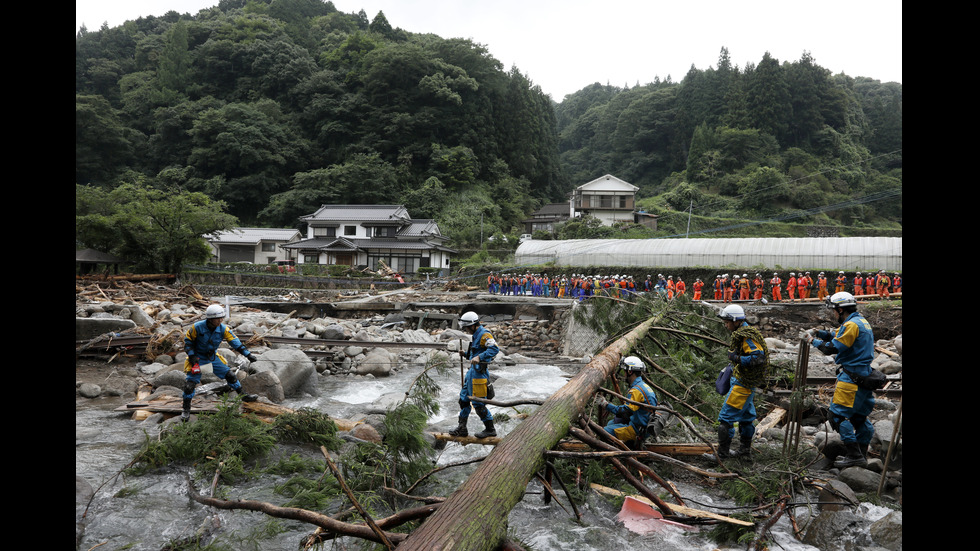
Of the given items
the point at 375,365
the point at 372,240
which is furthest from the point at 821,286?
the point at 372,240

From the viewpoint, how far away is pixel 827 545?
166 inches

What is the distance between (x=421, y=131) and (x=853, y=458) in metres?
54.8

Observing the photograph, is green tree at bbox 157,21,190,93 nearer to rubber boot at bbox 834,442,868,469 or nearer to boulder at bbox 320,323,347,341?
boulder at bbox 320,323,347,341

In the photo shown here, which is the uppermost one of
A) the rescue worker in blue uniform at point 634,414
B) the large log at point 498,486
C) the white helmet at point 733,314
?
the white helmet at point 733,314

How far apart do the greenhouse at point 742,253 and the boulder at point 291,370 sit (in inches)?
902

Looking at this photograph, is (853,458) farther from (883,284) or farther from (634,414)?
(883,284)

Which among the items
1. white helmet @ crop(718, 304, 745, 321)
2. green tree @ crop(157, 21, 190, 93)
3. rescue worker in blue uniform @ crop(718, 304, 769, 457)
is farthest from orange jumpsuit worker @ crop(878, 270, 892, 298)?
green tree @ crop(157, 21, 190, 93)

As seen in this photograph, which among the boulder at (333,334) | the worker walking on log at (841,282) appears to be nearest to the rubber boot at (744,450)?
the boulder at (333,334)

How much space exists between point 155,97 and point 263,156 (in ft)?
55.8

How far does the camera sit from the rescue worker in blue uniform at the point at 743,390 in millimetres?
5664

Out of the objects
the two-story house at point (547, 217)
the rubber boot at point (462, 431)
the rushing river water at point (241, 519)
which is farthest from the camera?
the two-story house at point (547, 217)

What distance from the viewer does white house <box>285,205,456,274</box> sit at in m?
39.3

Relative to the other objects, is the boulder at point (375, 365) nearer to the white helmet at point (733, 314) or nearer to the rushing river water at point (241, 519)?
the rushing river water at point (241, 519)

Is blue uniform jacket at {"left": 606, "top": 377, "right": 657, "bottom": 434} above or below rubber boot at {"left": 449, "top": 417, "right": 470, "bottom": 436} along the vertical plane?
above
